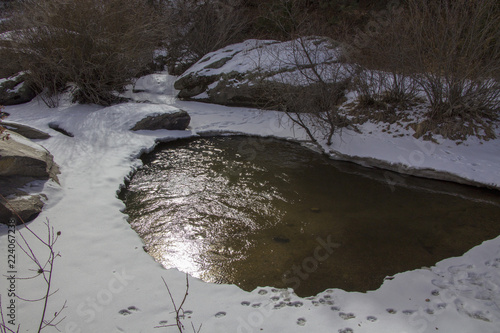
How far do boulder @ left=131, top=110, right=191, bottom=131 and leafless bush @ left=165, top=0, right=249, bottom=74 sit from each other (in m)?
6.31

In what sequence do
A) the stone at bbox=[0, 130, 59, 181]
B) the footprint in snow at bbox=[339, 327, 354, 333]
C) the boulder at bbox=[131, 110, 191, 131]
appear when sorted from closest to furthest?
the footprint in snow at bbox=[339, 327, 354, 333] < the stone at bbox=[0, 130, 59, 181] < the boulder at bbox=[131, 110, 191, 131]

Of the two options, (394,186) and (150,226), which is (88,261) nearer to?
(150,226)

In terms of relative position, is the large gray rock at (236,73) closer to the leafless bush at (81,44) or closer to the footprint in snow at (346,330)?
the leafless bush at (81,44)

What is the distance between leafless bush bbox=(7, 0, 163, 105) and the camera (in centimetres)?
952

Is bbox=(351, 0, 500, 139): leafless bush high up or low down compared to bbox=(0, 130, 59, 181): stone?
up

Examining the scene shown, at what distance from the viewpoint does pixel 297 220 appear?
5.07m

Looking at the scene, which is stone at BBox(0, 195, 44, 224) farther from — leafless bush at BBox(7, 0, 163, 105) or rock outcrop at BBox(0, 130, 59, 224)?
leafless bush at BBox(7, 0, 163, 105)

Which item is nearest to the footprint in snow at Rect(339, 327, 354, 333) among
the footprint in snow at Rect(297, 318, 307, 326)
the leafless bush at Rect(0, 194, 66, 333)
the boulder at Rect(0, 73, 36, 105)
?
the footprint in snow at Rect(297, 318, 307, 326)

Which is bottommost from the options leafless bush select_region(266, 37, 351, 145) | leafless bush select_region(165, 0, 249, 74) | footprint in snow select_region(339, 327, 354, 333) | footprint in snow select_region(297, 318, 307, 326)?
footprint in snow select_region(297, 318, 307, 326)

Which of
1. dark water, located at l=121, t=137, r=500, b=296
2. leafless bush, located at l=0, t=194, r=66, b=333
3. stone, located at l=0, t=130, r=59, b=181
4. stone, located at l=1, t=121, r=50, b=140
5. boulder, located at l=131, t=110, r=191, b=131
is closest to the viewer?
leafless bush, located at l=0, t=194, r=66, b=333

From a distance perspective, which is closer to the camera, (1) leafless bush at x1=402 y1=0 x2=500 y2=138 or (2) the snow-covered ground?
(2) the snow-covered ground

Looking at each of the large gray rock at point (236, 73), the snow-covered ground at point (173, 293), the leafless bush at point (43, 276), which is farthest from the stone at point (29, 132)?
the large gray rock at point (236, 73)

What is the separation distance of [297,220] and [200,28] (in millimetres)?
11560

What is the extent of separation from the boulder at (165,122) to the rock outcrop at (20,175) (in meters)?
3.05
